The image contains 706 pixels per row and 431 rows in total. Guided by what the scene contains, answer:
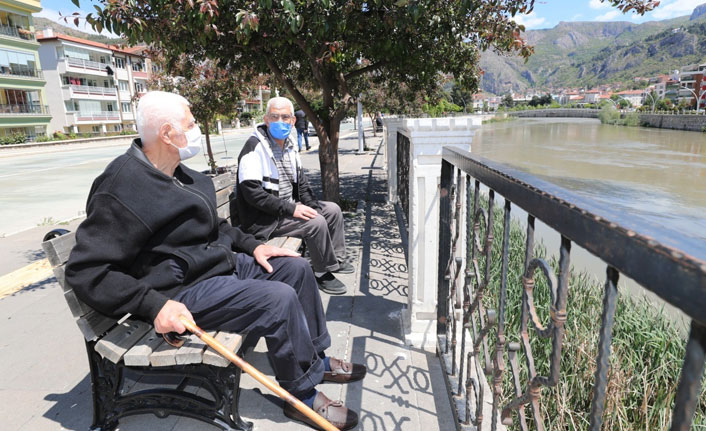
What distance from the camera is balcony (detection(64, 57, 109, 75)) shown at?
1779 inches

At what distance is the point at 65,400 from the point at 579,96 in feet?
725

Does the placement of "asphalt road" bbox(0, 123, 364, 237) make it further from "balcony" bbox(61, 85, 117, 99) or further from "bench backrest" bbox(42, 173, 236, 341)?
"balcony" bbox(61, 85, 117, 99)

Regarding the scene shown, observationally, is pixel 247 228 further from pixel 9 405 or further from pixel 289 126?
pixel 9 405

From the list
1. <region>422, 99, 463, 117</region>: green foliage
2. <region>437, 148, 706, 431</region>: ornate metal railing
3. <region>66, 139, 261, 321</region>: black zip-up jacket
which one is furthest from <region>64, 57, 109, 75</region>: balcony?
<region>437, 148, 706, 431</region>: ornate metal railing

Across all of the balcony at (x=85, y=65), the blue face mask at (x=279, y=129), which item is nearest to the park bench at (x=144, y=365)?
the blue face mask at (x=279, y=129)

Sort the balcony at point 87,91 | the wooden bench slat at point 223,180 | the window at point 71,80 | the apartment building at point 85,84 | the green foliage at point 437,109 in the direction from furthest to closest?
the window at point 71,80, the apartment building at point 85,84, the balcony at point 87,91, the green foliage at point 437,109, the wooden bench slat at point 223,180

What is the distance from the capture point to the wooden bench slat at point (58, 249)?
6.46 feet

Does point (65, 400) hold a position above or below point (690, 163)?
above

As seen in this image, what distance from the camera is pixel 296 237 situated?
3.64 metres

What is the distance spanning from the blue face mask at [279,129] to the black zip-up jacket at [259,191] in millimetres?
82

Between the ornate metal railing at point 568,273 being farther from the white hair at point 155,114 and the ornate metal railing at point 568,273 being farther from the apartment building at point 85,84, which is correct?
the apartment building at point 85,84

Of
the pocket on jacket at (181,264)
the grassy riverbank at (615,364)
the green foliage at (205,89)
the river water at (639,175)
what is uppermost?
the green foliage at (205,89)

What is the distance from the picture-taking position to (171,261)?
2.15 metres

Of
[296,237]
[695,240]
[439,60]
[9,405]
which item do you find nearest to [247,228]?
[296,237]
